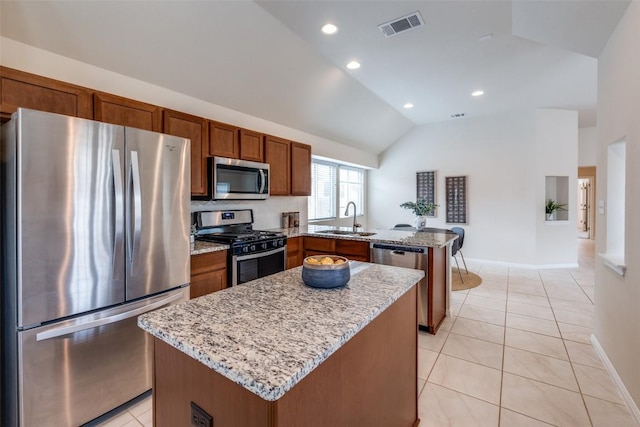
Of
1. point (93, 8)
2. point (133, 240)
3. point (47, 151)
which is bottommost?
point (133, 240)

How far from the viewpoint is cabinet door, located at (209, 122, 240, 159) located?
122 inches

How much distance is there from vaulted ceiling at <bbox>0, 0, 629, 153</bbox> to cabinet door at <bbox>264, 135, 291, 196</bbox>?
1.60 feet

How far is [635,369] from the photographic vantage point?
5.95ft

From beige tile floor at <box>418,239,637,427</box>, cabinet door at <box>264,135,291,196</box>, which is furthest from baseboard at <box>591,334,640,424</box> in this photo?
cabinet door at <box>264,135,291,196</box>

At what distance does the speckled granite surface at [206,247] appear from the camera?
251 cm

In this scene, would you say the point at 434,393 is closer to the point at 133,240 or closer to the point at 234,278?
the point at 234,278

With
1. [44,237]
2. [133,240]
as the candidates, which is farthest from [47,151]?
[133,240]

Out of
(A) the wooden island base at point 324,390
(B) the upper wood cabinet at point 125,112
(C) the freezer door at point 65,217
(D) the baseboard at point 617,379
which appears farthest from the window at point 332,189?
(A) the wooden island base at point 324,390

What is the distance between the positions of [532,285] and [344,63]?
424cm

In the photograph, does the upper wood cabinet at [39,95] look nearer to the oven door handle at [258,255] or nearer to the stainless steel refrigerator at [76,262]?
the stainless steel refrigerator at [76,262]

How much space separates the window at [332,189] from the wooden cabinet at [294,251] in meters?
1.73

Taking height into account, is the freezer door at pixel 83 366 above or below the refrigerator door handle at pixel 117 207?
below

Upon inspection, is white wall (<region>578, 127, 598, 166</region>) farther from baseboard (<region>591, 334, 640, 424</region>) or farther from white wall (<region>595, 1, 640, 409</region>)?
baseboard (<region>591, 334, 640, 424</region>)

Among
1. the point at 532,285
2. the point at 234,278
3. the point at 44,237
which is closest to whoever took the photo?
the point at 44,237
